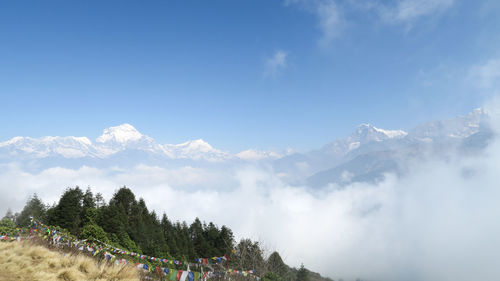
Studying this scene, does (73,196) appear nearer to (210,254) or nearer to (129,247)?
(129,247)

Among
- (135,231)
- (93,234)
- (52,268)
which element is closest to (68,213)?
(135,231)

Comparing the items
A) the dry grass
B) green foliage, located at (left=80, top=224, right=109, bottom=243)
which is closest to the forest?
green foliage, located at (left=80, top=224, right=109, bottom=243)

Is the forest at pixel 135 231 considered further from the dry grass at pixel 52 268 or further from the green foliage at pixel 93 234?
the dry grass at pixel 52 268

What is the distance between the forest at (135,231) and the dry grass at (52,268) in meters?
24.3

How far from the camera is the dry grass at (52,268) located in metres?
8.56

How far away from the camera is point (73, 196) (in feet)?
148

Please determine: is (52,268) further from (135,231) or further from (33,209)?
(33,209)

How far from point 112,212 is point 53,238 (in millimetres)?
20799

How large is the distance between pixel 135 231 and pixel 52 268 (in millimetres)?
44391

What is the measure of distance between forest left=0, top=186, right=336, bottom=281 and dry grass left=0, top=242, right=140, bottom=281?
24288 millimetres

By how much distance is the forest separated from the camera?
38.8 metres

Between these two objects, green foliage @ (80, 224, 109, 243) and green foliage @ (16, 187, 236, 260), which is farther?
green foliage @ (16, 187, 236, 260)

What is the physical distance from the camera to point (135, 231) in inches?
1943

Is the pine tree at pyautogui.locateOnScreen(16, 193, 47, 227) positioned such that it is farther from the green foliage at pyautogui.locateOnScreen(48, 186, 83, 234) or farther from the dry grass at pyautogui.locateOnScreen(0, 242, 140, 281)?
the dry grass at pyautogui.locateOnScreen(0, 242, 140, 281)
